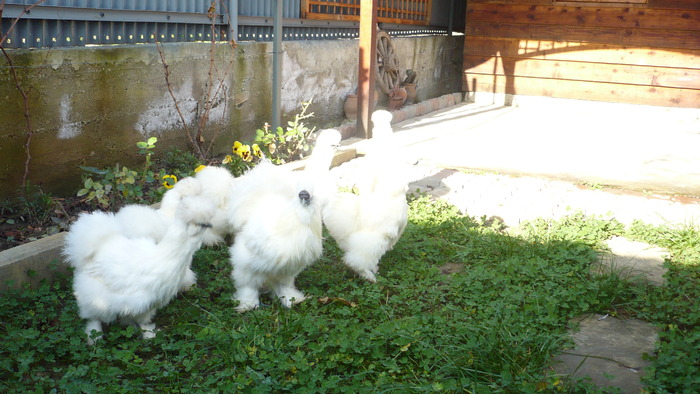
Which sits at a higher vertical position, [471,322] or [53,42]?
[53,42]

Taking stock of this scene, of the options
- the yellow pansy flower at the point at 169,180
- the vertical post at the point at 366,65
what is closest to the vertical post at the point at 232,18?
the vertical post at the point at 366,65

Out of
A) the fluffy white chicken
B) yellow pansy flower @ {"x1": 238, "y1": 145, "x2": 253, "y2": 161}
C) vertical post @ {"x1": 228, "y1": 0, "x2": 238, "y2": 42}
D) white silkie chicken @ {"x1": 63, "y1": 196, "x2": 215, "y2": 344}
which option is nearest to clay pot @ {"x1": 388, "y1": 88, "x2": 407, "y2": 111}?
vertical post @ {"x1": 228, "y1": 0, "x2": 238, "y2": 42}

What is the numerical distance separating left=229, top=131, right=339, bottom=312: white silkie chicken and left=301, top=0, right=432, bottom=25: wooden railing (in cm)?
549

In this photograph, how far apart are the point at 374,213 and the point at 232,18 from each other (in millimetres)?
3906

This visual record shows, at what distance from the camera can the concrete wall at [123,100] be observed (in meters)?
5.01

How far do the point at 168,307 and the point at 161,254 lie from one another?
0.61m

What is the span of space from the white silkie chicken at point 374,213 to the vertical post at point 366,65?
408cm

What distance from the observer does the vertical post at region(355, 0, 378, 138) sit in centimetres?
832

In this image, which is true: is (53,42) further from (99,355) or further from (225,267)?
(99,355)

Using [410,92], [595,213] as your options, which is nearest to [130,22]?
[595,213]

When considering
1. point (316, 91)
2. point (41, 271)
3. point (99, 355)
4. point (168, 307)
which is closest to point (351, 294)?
point (168, 307)

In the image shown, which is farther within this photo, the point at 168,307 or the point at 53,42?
the point at 53,42

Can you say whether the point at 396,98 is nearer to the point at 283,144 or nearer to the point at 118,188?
the point at 283,144

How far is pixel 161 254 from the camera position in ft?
11.4
